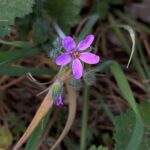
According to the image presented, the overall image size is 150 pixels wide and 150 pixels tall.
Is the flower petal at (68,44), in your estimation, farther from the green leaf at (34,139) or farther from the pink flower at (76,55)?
the green leaf at (34,139)

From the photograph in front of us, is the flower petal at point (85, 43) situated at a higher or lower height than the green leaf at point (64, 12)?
higher

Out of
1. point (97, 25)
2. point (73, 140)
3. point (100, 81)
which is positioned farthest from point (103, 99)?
point (97, 25)


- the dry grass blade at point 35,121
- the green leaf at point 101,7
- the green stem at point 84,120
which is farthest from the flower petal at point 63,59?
the green leaf at point 101,7

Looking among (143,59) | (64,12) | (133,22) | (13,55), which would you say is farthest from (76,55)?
(133,22)

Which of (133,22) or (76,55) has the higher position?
(76,55)

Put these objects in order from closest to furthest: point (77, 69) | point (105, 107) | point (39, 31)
A: point (77, 69) < point (39, 31) < point (105, 107)

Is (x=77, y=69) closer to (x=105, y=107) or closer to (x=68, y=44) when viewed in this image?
(x=68, y=44)

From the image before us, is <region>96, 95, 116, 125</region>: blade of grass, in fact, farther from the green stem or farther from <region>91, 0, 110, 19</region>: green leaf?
<region>91, 0, 110, 19</region>: green leaf
